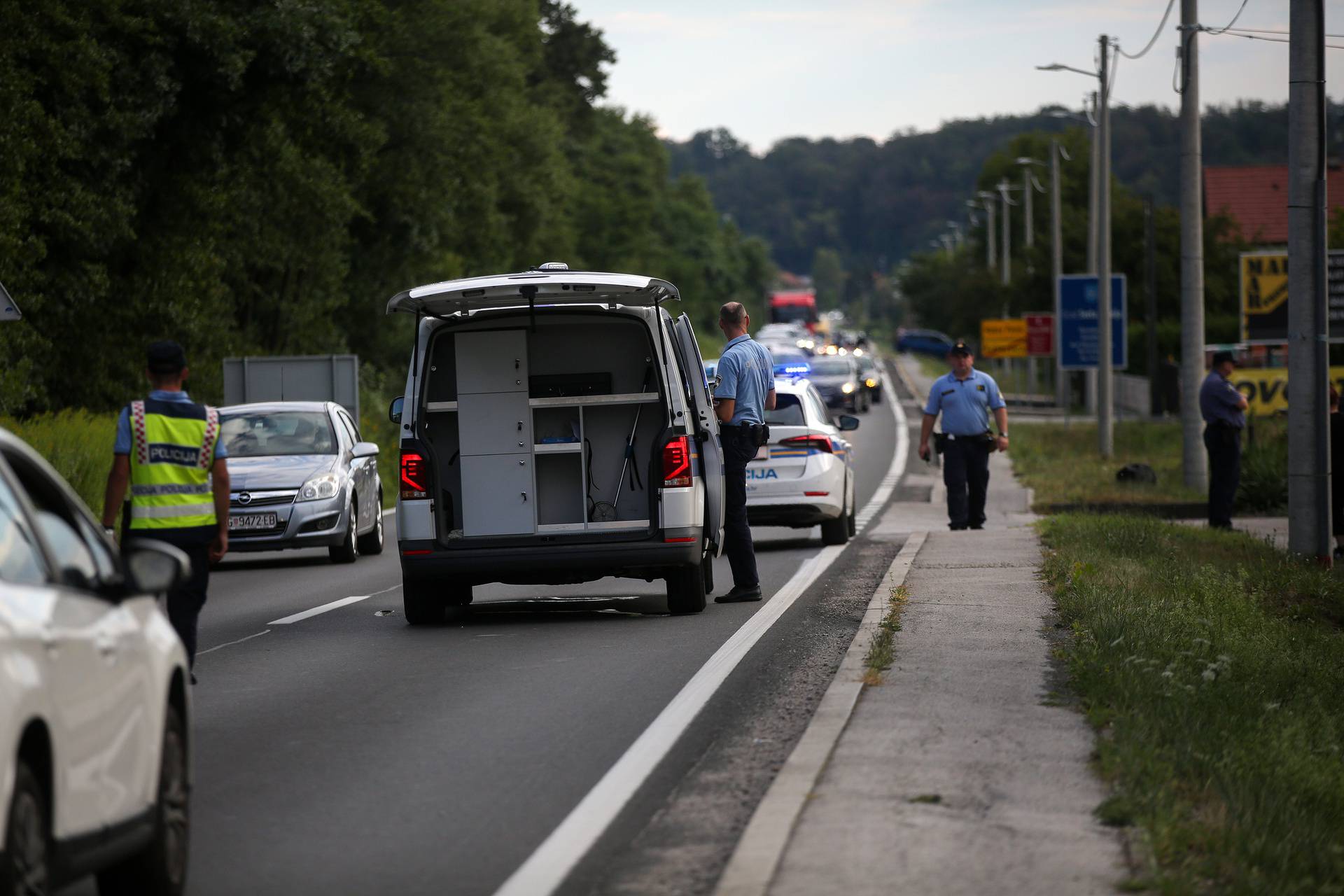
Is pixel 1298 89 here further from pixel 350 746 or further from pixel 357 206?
pixel 357 206

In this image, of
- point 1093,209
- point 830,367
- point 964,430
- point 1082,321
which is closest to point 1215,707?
point 964,430

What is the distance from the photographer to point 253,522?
62.5 feet

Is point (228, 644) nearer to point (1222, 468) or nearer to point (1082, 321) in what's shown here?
point (1222, 468)

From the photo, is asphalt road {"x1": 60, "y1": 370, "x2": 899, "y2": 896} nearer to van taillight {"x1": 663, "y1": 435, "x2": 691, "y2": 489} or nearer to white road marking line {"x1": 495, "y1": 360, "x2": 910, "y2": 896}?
white road marking line {"x1": 495, "y1": 360, "x2": 910, "y2": 896}

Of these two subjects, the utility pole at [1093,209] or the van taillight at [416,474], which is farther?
the utility pole at [1093,209]

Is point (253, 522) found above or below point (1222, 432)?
below

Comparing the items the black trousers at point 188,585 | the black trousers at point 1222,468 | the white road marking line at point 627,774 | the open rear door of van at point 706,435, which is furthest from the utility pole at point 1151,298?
the black trousers at point 188,585

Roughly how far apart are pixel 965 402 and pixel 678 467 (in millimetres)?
7314

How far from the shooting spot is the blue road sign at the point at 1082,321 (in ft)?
127

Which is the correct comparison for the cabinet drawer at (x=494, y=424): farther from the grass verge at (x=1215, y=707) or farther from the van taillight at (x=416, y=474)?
the grass verge at (x=1215, y=707)

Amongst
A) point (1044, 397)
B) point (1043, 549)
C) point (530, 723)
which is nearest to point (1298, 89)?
point (1043, 549)

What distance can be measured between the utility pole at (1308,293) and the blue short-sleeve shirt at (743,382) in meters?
5.55

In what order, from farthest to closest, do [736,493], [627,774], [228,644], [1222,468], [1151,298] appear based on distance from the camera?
[1151,298] < [1222,468] < [736,493] < [228,644] < [627,774]

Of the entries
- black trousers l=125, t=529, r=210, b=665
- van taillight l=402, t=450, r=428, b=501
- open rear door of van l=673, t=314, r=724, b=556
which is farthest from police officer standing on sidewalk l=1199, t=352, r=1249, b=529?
black trousers l=125, t=529, r=210, b=665
